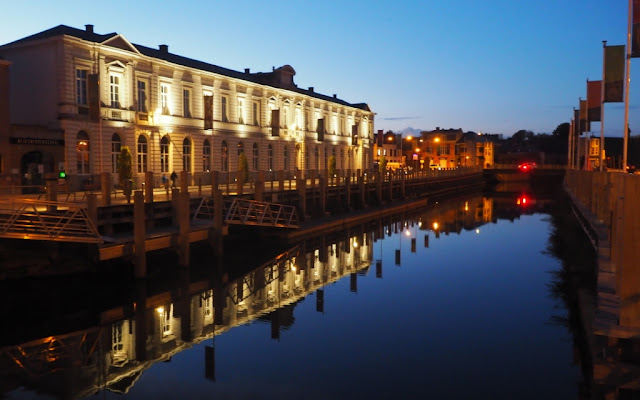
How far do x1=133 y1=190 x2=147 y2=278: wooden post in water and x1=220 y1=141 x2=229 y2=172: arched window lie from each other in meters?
27.2

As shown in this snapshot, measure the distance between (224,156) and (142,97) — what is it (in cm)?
961

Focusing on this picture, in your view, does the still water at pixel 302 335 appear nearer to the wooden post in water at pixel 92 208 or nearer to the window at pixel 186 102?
the wooden post in water at pixel 92 208

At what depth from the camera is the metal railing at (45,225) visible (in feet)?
50.6

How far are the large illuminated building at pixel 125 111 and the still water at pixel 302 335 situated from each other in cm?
1388

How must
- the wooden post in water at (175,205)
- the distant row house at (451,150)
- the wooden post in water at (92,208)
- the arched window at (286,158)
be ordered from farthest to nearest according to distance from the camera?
1. the distant row house at (451,150)
2. the arched window at (286,158)
3. the wooden post in water at (175,205)
4. the wooden post in water at (92,208)

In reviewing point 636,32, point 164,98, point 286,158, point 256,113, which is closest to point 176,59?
point 164,98

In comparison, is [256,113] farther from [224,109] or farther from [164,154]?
[164,154]

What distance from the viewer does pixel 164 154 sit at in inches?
1542

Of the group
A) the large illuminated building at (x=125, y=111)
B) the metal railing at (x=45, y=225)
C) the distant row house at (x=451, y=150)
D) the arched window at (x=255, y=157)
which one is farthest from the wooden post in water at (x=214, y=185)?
the distant row house at (x=451, y=150)

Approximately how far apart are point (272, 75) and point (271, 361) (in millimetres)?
45404

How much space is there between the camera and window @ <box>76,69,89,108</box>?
32.6 meters

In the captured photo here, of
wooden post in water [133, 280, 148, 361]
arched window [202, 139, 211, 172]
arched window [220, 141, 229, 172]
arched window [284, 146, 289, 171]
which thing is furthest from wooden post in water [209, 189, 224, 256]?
arched window [284, 146, 289, 171]

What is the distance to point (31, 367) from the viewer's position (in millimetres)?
11656

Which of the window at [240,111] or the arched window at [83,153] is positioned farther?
the window at [240,111]
